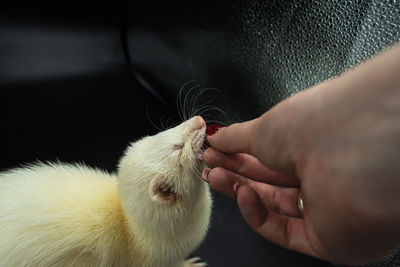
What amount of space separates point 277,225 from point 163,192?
0.27 metres

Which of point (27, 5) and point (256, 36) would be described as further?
point (27, 5)

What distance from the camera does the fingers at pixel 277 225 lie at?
0.65 m

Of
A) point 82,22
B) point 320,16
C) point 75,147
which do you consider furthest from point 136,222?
point 82,22

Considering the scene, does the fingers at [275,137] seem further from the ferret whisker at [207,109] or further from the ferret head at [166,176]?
the ferret whisker at [207,109]

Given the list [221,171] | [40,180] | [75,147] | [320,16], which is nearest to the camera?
[221,171]

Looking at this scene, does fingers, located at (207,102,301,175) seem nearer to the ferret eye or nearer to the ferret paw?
the ferret eye

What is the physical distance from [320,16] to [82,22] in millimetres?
1061

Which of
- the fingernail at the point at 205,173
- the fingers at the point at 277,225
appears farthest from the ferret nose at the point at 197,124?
the fingers at the point at 277,225

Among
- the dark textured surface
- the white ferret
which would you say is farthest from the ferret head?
the dark textured surface

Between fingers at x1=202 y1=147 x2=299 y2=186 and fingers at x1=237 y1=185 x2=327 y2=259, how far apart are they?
7cm

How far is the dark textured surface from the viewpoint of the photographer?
107 centimetres

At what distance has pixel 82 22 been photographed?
1601 millimetres

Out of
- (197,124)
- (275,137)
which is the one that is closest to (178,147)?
(197,124)

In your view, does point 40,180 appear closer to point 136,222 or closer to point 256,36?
point 136,222
